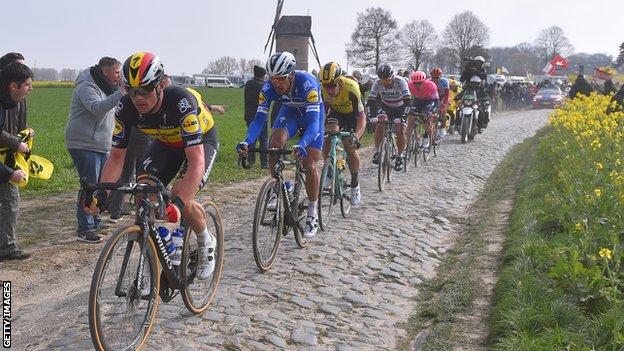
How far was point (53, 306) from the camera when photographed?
5875 mm

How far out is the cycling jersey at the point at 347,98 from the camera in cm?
1004

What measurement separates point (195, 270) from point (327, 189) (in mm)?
4041

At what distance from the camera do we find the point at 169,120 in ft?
16.9

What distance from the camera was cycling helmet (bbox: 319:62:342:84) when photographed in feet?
30.4

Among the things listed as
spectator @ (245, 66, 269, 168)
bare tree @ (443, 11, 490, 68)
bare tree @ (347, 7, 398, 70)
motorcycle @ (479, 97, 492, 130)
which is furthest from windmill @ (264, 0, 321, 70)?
spectator @ (245, 66, 269, 168)

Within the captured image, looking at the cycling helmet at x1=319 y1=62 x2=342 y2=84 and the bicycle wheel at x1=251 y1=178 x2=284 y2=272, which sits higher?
the cycling helmet at x1=319 y1=62 x2=342 y2=84

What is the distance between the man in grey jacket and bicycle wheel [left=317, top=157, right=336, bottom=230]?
9.75ft

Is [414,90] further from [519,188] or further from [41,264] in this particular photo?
[41,264]

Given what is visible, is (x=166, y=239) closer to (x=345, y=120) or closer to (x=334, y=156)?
(x=334, y=156)

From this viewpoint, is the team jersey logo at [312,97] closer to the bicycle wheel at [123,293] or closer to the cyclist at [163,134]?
the cyclist at [163,134]

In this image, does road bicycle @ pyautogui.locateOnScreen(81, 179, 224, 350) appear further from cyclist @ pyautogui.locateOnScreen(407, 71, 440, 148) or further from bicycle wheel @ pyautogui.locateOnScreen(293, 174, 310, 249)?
cyclist @ pyautogui.locateOnScreen(407, 71, 440, 148)

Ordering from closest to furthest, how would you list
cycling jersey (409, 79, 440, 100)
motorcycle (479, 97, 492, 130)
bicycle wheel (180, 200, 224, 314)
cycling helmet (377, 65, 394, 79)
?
bicycle wheel (180, 200, 224, 314), cycling helmet (377, 65, 394, 79), cycling jersey (409, 79, 440, 100), motorcycle (479, 97, 492, 130)

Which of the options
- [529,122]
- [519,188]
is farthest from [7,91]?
[529,122]
